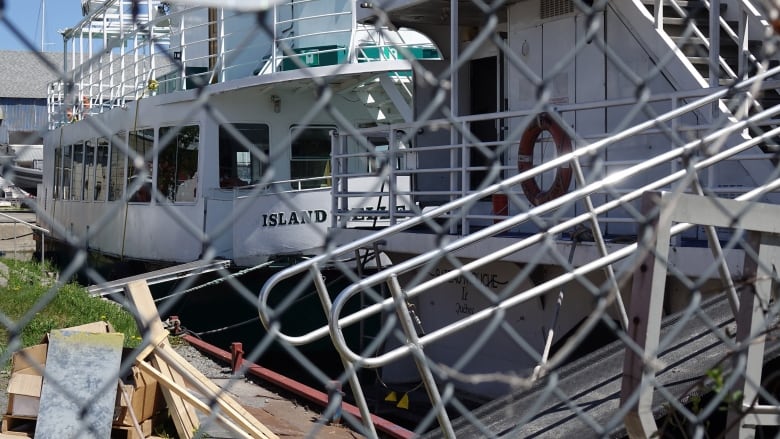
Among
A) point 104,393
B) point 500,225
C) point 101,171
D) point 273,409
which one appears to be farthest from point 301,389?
point 101,171

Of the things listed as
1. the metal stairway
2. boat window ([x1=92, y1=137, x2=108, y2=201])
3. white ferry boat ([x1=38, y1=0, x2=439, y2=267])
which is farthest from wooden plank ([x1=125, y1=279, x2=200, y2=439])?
boat window ([x1=92, y1=137, x2=108, y2=201])

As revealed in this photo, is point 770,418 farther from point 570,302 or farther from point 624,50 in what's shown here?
point 624,50

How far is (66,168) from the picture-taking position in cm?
2059

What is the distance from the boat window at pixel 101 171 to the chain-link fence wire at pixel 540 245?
1497 millimetres

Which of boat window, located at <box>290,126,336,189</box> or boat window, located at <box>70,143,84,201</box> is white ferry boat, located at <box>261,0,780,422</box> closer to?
boat window, located at <box>290,126,336,189</box>

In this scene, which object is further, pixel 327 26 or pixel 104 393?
pixel 327 26

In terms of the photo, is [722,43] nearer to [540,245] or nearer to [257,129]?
[540,245]

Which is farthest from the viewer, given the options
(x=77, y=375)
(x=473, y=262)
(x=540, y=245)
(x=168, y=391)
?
(x=168, y=391)

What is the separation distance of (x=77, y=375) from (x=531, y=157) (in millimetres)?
3689

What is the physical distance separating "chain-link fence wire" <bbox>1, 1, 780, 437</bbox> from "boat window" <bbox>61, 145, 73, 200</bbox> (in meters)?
4.44

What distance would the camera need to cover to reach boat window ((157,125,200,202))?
1416cm

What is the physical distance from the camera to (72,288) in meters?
12.4

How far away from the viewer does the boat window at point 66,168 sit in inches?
802

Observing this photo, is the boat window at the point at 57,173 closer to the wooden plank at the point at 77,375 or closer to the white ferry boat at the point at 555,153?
the white ferry boat at the point at 555,153
